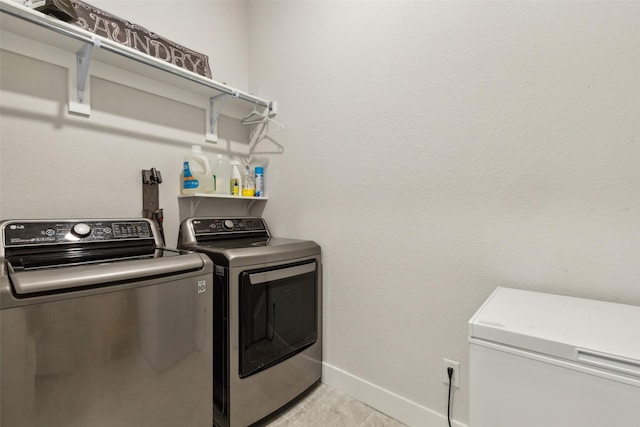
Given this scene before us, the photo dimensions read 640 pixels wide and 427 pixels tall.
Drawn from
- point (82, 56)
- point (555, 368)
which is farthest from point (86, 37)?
point (555, 368)

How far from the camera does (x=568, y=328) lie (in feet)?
2.65

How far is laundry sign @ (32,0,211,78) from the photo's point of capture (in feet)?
4.03

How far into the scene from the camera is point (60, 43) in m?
1.36

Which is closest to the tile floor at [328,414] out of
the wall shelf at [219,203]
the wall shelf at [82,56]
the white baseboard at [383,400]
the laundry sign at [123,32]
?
the white baseboard at [383,400]

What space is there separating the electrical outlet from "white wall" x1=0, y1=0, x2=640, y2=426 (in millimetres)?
39

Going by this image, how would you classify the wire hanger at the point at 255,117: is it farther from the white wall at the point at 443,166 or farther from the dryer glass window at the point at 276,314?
the dryer glass window at the point at 276,314

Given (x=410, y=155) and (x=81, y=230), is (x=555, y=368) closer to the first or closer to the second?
(x=410, y=155)

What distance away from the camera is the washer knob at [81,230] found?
50.0 inches

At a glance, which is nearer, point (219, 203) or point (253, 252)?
point (253, 252)

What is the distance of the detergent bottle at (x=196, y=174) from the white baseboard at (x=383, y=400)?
133cm

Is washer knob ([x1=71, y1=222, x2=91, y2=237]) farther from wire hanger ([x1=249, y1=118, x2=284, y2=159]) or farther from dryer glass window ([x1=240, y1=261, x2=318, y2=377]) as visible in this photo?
wire hanger ([x1=249, y1=118, x2=284, y2=159])

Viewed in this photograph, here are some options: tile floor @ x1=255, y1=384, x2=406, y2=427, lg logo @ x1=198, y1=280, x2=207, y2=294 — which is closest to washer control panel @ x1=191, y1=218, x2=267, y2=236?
lg logo @ x1=198, y1=280, x2=207, y2=294

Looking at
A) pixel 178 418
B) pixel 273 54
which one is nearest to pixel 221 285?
pixel 178 418

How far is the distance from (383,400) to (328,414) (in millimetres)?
301
